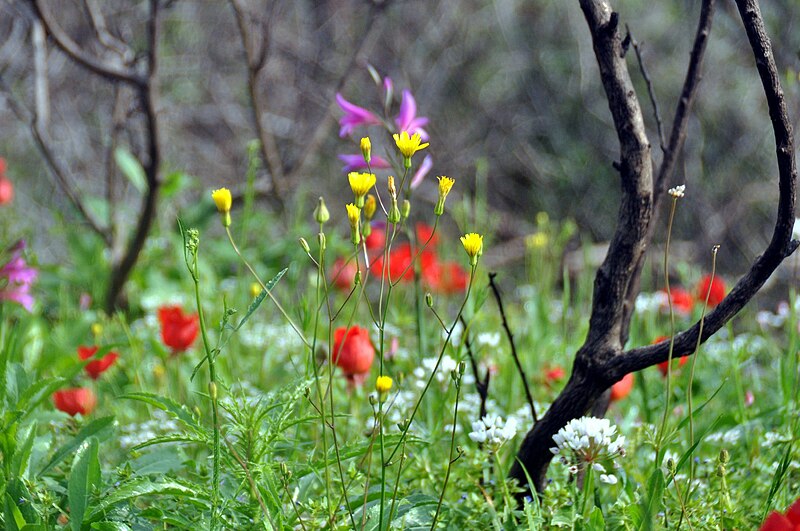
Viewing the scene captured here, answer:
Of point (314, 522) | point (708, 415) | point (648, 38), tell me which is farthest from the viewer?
point (648, 38)

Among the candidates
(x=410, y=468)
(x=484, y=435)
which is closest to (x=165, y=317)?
(x=410, y=468)

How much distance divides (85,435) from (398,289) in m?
1.54

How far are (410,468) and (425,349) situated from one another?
38 centimetres

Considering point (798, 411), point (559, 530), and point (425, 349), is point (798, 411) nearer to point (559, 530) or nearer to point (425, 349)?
point (559, 530)

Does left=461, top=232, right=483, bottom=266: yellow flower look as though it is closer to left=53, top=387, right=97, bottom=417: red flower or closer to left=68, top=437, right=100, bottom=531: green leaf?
left=68, top=437, right=100, bottom=531: green leaf

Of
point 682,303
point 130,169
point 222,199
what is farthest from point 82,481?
point 130,169

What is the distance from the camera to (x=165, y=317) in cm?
171

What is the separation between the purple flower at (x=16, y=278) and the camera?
182 centimetres

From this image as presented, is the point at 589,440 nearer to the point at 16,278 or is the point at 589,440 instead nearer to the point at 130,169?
the point at 16,278

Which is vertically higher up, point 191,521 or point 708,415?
point 708,415

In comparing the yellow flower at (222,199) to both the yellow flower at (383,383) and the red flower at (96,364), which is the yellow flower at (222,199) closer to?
the yellow flower at (383,383)

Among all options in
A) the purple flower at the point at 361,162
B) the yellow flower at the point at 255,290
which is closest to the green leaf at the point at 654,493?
the purple flower at the point at 361,162

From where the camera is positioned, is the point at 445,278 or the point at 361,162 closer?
the point at 361,162

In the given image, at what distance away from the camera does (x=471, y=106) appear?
17.2ft
